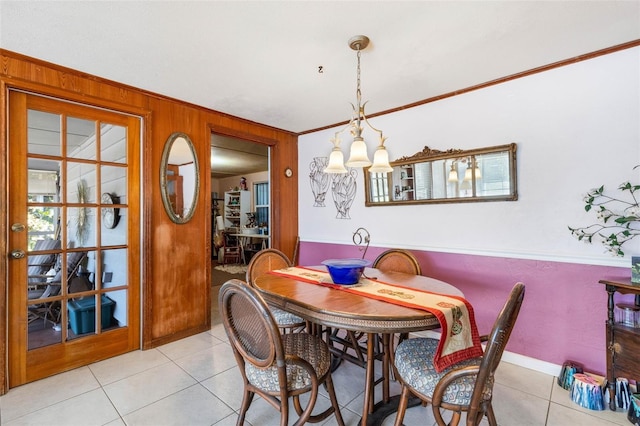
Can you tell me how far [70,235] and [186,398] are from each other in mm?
1575

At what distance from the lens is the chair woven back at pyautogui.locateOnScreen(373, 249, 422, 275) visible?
93.6 inches

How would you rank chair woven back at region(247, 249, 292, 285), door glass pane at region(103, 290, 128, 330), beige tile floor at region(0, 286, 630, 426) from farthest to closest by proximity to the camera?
door glass pane at region(103, 290, 128, 330), chair woven back at region(247, 249, 292, 285), beige tile floor at region(0, 286, 630, 426)

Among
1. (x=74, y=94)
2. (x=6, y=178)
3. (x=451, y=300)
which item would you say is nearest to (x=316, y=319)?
(x=451, y=300)

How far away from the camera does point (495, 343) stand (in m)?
1.17

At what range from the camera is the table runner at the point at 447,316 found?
1375mm

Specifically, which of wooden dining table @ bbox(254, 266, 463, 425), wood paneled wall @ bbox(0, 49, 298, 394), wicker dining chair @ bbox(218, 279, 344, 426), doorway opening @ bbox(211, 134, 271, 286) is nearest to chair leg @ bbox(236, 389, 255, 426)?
wicker dining chair @ bbox(218, 279, 344, 426)

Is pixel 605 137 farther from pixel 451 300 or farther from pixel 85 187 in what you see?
pixel 85 187

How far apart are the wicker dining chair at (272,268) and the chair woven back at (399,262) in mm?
830

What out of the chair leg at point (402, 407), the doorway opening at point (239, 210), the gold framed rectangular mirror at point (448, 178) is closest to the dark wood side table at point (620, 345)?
the gold framed rectangular mirror at point (448, 178)

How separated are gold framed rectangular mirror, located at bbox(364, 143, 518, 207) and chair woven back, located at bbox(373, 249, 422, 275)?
72cm

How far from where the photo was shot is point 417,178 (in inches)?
118

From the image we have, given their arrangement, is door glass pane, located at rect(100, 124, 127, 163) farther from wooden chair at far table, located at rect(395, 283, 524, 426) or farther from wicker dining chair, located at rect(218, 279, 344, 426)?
wooden chair at far table, located at rect(395, 283, 524, 426)

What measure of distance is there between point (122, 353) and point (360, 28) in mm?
3154

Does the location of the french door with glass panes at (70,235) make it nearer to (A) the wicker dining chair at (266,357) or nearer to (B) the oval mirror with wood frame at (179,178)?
(B) the oval mirror with wood frame at (179,178)
